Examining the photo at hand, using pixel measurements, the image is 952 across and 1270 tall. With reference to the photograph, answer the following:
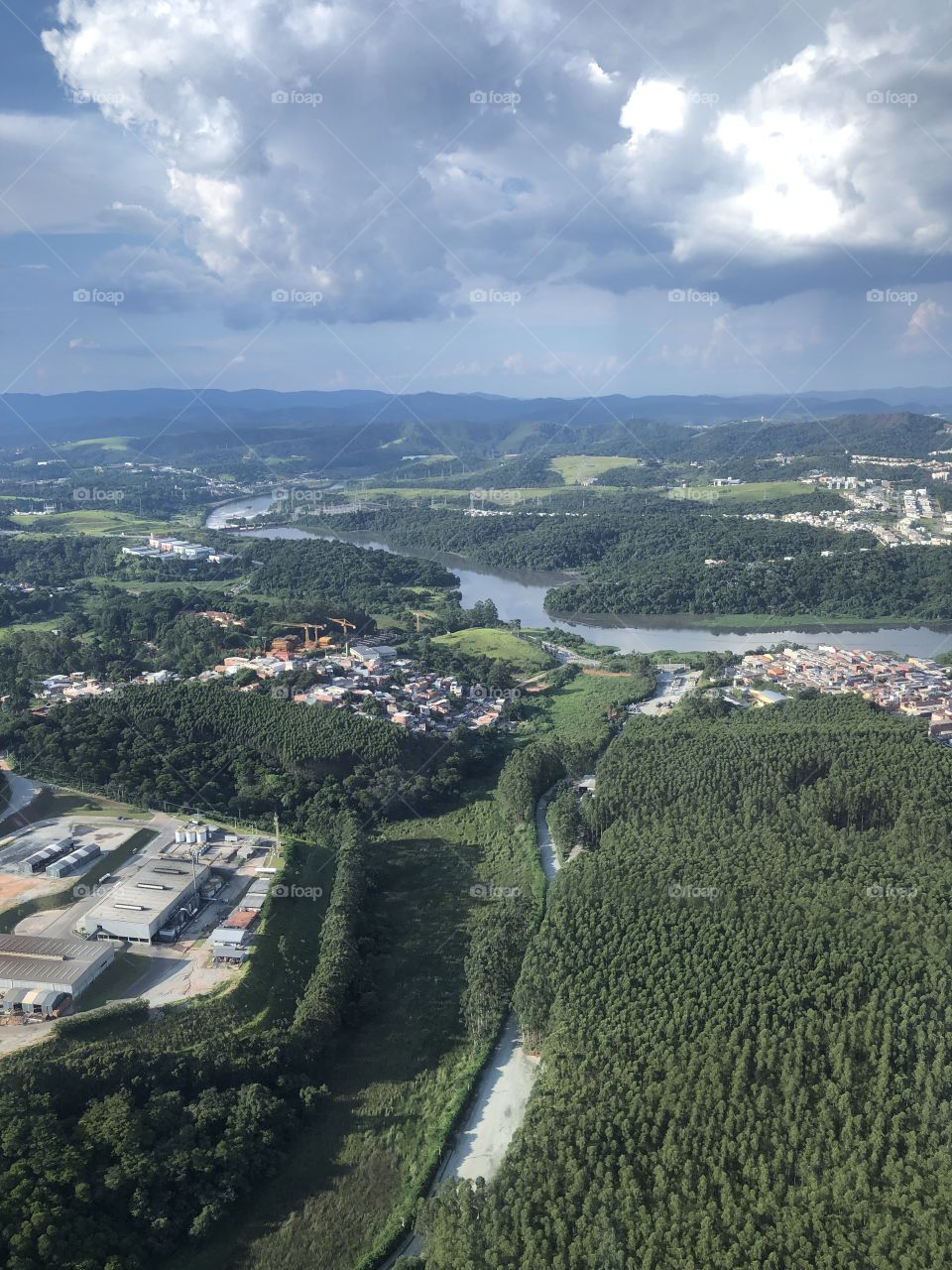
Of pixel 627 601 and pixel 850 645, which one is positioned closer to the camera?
pixel 850 645

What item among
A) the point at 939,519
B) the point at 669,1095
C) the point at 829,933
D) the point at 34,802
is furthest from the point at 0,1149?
the point at 939,519

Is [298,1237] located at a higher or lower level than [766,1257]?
lower

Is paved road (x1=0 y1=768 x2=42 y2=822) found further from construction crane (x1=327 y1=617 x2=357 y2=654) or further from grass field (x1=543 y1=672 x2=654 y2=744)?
construction crane (x1=327 y1=617 x2=357 y2=654)

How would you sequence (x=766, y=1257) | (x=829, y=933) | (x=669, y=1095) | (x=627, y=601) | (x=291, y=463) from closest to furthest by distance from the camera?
(x=766, y=1257) → (x=669, y=1095) → (x=829, y=933) → (x=627, y=601) → (x=291, y=463)

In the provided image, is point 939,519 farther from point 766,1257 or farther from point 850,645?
point 766,1257

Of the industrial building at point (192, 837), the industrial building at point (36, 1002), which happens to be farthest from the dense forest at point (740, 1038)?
the industrial building at point (192, 837)

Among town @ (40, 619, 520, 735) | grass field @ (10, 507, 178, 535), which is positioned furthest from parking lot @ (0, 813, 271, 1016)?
grass field @ (10, 507, 178, 535)
